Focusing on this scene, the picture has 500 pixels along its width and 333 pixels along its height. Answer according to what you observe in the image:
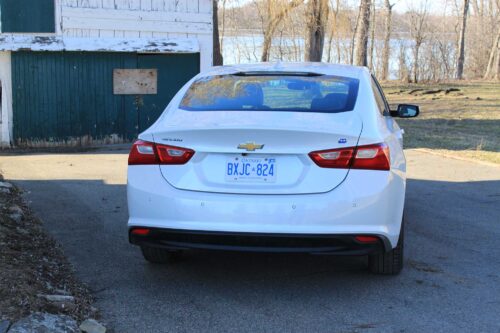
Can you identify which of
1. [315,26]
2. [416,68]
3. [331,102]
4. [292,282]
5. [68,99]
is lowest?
[416,68]

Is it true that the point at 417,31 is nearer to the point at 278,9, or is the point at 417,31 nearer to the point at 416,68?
the point at 416,68

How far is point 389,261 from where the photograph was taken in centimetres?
493

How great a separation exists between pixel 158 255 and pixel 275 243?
137 centimetres

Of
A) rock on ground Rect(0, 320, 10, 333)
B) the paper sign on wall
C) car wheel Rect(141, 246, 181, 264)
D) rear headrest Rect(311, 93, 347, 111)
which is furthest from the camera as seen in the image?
the paper sign on wall

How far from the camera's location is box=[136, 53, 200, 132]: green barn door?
46.9ft

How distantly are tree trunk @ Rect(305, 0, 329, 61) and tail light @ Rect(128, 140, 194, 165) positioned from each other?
1569cm

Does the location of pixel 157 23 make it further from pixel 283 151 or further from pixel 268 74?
pixel 283 151

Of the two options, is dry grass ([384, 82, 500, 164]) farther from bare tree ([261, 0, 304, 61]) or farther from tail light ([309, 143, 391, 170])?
tail light ([309, 143, 391, 170])

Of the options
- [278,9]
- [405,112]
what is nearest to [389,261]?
[405,112]

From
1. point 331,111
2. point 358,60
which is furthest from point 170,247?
point 358,60

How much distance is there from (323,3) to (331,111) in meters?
15.5

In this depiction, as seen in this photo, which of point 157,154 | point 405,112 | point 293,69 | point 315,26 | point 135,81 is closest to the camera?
point 157,154

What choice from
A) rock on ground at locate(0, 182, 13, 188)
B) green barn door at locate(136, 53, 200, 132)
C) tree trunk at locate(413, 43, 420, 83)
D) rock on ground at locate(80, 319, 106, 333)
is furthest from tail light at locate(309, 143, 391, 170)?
tree trunk at locate(413, 43, 420, 83)

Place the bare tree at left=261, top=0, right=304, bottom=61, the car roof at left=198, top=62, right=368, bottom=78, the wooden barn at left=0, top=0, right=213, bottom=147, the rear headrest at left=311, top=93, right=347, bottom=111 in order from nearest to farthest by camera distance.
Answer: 1. the rear headrest at left=311, top=93, right=347, bottom=111
2. the car roof at left=198, top=62, right=368, bottom=78
3. the wooden barn at left=0, top=0, right=213, bottom=147
4. the bare tree at left=261, top=0, right=304, bottom=61
